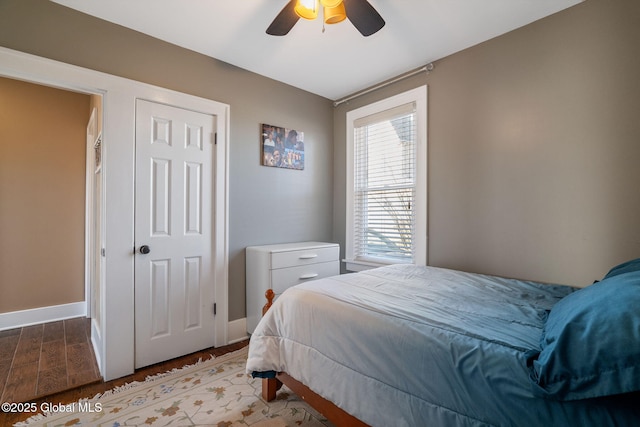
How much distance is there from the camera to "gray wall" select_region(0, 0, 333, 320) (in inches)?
74.5

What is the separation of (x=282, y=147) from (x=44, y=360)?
2676mm

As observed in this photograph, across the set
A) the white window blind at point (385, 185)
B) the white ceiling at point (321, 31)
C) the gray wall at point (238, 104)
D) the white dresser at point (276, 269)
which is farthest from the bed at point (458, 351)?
the white ceiling at point (321, 31)

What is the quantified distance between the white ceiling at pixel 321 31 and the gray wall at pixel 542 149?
0.70ft

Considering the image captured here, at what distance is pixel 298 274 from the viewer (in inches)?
106

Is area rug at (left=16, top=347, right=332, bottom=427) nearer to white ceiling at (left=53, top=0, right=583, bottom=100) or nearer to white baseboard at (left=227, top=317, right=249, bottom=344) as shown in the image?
white baseboard at (left=227, top=317, right=249, bottom=344)

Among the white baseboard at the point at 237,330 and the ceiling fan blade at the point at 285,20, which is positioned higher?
the ceiling fan blade at the point at 285,20

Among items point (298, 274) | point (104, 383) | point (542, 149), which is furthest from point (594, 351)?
point (104, 383)

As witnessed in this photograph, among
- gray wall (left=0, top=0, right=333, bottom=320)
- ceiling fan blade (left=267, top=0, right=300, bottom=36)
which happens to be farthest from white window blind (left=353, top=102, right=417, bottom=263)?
ceiling fan blade (left=267, top=0, right=300, bottom=36)

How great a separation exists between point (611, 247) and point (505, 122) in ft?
3.51

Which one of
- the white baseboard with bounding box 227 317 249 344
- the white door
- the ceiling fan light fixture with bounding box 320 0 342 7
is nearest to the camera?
the ceiling fan light fixture with bounding box 320 0 342 7

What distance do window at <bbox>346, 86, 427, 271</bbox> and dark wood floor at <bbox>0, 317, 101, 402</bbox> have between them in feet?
8.30

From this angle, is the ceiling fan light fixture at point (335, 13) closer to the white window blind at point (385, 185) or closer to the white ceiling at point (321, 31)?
the white ceiling at point (321, 31)

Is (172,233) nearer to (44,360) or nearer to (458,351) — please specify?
(44,360)

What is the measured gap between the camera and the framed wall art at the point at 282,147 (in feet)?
9.67
